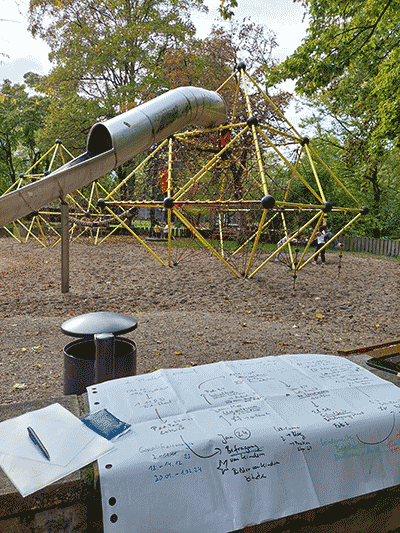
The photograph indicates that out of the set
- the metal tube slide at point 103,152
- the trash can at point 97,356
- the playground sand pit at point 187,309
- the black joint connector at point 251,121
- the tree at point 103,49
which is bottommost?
the playground sand pit at point 187,309

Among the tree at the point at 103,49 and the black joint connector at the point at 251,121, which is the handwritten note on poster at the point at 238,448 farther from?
the tree at the point at 103,49

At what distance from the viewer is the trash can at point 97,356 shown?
2.60 m

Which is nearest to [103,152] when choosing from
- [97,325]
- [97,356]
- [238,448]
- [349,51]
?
[97,325]

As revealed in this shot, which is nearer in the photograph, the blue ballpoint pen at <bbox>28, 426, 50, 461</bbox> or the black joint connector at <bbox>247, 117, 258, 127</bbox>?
the blue ballpoint pen at <bbox>28, 426, 50, 461</bbox>

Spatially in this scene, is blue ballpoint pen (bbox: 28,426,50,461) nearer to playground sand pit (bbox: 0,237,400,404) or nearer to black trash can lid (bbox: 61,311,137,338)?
black trash can lid (bbox: 61,311,137,338)

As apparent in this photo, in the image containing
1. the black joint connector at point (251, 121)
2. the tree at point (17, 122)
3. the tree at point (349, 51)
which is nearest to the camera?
the black joint connector at point (251, 121)

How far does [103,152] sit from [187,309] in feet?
12.3

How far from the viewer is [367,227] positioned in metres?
25.1

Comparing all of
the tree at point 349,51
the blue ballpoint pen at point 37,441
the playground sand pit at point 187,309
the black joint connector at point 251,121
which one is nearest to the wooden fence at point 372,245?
the playground sand pit at point 187,309

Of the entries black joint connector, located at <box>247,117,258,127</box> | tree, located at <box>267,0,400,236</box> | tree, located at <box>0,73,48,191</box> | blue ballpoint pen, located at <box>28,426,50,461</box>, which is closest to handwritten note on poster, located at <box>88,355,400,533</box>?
blue ballpoint pen, located at <box>28,426,50,461</box>

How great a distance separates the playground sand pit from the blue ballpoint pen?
2820mm

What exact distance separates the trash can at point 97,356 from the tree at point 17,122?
2578 centimetres

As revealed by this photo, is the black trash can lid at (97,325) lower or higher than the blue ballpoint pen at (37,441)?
higher

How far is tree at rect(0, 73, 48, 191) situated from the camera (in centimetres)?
2678
